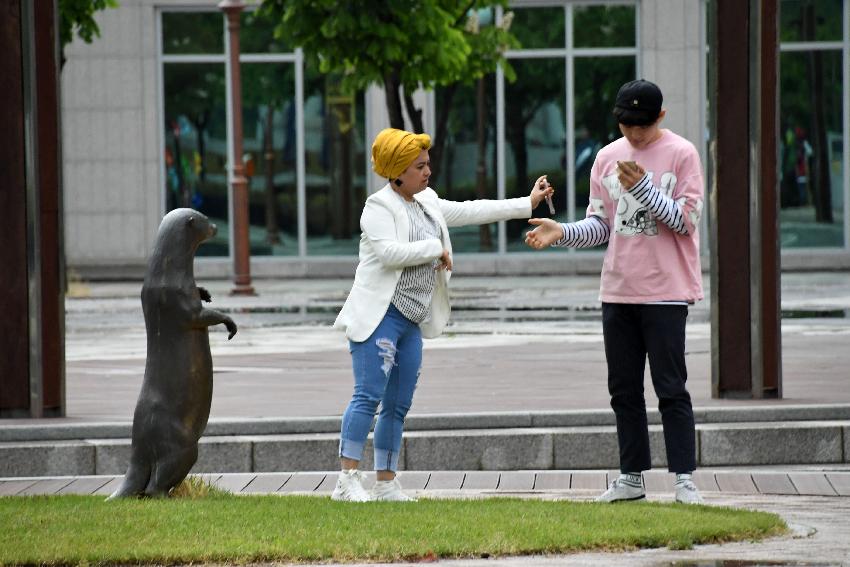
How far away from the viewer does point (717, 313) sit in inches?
399

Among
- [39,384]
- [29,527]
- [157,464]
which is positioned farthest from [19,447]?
[29,527]

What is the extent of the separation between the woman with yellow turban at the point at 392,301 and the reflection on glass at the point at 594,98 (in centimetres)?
1974

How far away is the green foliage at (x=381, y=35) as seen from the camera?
20.4m

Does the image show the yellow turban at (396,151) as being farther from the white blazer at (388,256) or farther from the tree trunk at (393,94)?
the tree trunk at (393,94)

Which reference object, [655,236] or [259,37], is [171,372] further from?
[259,37]

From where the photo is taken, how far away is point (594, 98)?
27031 mm

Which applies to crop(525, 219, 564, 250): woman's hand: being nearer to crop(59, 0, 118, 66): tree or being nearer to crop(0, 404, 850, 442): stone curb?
crop(0, 404, 850, 442): stone curb

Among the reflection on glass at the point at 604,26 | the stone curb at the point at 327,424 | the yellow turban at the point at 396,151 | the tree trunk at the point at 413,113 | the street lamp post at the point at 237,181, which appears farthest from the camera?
the reflection on glass at the point at 604,26

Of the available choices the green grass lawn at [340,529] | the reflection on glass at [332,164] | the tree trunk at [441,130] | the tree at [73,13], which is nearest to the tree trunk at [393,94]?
the tree trunk at [441,130]

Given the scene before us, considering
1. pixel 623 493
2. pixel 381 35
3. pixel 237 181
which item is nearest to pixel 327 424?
pixel 623 493

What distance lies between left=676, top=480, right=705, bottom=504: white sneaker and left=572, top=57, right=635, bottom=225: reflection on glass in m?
19.9

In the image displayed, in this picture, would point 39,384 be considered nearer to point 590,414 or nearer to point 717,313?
point 590,414

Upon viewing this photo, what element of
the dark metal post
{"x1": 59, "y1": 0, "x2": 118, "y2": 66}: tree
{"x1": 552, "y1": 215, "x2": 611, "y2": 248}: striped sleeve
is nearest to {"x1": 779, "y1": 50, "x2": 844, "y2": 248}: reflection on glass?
{"x1": 59, "y1": 0, "x2": 118, "y2": 66}: tree

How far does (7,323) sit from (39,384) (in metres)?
0.40
